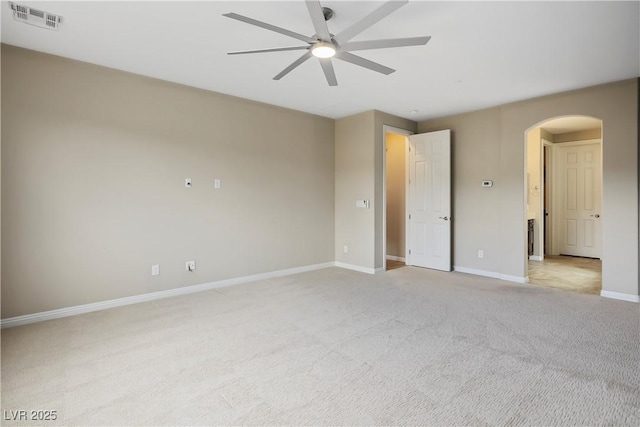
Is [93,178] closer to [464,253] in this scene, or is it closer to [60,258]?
[60,258]

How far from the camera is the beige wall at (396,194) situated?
660 centimetres

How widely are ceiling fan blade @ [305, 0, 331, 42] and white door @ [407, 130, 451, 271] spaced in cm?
383

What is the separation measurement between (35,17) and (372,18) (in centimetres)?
270

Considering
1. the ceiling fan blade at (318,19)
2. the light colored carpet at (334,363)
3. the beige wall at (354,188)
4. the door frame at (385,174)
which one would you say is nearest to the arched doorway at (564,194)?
the door frame at (385,174)

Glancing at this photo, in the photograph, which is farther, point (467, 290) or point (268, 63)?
point (467, 290)

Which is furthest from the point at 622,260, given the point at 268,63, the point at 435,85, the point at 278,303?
the point at 268,63

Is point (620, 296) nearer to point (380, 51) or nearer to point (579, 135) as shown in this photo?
point (380, 51)

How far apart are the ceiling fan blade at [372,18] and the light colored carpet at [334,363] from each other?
2.37 meters

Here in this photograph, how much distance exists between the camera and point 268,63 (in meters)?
3.53

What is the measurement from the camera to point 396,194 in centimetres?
669

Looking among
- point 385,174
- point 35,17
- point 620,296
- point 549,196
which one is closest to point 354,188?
point 385,174

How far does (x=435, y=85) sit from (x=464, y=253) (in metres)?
2.86

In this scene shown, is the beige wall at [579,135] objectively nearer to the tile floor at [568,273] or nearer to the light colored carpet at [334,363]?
the tile floor at [568,273]

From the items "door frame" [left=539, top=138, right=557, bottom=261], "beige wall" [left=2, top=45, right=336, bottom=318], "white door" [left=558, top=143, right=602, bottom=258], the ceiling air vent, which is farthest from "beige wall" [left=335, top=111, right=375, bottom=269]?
"white door" [left=558, top=143, right=602, bottom=258]
